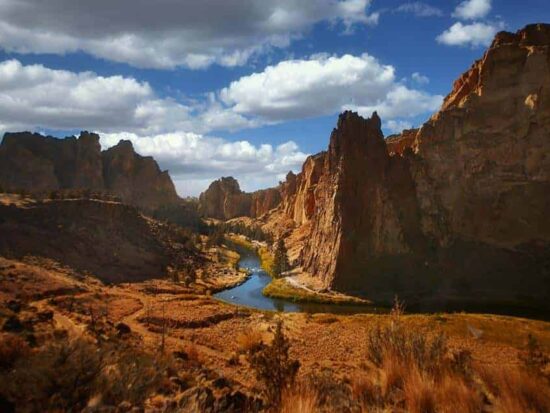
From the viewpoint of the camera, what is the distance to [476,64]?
94312 millimetres

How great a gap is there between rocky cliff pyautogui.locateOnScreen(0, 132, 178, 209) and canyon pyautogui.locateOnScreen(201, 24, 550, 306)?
9240cm

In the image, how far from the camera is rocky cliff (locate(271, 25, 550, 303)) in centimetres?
8094

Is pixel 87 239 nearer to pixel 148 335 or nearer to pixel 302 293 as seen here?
pixel 302 293

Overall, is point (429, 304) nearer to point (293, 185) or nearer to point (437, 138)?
point (437, 138)

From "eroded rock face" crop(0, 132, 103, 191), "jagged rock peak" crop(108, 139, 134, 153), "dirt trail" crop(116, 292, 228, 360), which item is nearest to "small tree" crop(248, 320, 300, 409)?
"dirt trail" crop(116, 292, 228, 360)

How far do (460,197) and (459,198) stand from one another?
26 centimetres

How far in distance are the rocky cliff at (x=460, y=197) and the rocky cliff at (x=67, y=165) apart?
301 ft

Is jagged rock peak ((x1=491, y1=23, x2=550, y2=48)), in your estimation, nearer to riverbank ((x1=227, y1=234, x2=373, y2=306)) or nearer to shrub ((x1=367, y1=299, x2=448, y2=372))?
riverbank ((x1=227, y1=234, x2=373, y2=306))

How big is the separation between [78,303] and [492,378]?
1885 inches

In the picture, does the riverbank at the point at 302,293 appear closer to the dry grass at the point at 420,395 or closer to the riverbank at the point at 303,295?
the riverbank at the point at 303,295

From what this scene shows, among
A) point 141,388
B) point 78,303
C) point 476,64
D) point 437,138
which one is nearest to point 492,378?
point 141,388

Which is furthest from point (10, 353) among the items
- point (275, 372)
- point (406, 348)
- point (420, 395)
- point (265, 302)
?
point (265, 302)

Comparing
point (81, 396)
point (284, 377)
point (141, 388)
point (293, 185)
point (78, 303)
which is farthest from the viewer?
point (293, 185)

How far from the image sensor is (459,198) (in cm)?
8812
